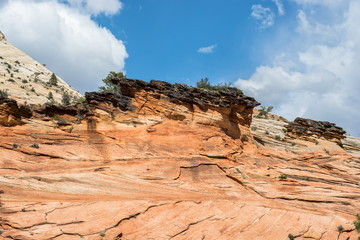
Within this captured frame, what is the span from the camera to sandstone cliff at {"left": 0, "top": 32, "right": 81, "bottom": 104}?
42625 millimetres

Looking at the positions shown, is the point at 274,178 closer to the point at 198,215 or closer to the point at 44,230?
the point at 198,215

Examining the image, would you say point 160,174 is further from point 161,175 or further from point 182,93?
point 182,93

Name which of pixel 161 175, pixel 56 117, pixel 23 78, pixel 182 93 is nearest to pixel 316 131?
pixel 182 93

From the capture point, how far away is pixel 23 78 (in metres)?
52.5

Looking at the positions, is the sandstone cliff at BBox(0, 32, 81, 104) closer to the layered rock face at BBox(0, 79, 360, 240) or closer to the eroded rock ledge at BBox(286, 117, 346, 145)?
the layered rock face at BBox(0, 79, 360, 240)

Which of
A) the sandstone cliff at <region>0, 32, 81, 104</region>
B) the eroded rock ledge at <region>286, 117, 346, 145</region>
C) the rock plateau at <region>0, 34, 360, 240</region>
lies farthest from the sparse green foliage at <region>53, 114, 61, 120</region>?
the eroded rock ledge at <region>286, 117, 346, 145</region>

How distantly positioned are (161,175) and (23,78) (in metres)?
52.5

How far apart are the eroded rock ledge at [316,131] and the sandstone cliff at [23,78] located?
4236 cm

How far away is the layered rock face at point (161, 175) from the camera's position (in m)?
12.0

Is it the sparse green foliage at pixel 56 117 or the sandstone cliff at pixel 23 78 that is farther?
the sandstone cliff at pixel 23 78

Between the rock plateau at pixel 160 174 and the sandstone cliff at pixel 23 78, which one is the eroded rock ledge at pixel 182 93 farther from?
the sandstone cliff at pixel 23 78

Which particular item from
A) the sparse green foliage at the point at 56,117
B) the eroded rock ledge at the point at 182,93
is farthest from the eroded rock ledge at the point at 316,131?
the sparse green foliage at the point at 56,117

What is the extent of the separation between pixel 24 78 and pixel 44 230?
5476cm

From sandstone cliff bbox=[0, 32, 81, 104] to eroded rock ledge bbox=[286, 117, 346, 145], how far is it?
42.4 metres
